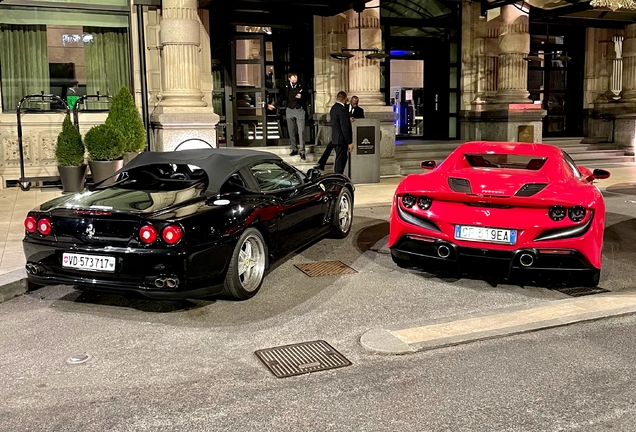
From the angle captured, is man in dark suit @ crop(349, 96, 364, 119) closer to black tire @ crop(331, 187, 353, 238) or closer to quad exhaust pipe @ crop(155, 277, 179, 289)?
black tire @ crop(331, 187, 353, 238)

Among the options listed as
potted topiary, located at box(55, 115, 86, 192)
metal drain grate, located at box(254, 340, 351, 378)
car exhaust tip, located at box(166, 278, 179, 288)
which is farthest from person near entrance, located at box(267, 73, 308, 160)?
metal drain grate, located at box(254, 340, 351, 378)

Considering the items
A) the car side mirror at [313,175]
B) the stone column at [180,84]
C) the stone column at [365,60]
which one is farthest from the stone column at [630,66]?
the car side mirror at [313,175]

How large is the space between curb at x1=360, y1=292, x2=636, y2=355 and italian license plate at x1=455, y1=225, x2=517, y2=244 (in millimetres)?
636

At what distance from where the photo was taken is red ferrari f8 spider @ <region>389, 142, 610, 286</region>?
6.06m

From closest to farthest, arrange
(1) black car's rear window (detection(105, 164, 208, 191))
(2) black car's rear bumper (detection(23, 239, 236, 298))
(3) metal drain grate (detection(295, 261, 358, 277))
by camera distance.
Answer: (2) black car's rear bumper (detection(23, 239, 236, 298)) → (1) black car's rear window (detection(105, 164, 208, 191)) → (3) metal drain grate (detection(295, 261, 358, 277))

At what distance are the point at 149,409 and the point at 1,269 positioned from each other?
379cm

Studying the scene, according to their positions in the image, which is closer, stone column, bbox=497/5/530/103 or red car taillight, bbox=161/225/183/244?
red car taillight, bbox=161/225/183/244

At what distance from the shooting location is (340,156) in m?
14.1

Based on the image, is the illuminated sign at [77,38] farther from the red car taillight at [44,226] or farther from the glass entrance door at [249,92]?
the red car taillight at [44,226]

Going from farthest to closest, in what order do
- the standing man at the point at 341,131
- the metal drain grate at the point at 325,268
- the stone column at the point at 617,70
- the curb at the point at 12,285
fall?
the stone column at the point at 617,70
the standing man at the point at 341,131
the metal drain grate at the point at 325,268
the curb at the point at 12,285

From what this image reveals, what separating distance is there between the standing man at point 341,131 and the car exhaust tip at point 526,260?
7.97 meters

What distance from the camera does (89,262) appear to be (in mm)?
5477

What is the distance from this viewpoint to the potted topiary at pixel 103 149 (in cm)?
1239

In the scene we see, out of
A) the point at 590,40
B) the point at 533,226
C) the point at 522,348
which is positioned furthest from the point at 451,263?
the point at 590,40
